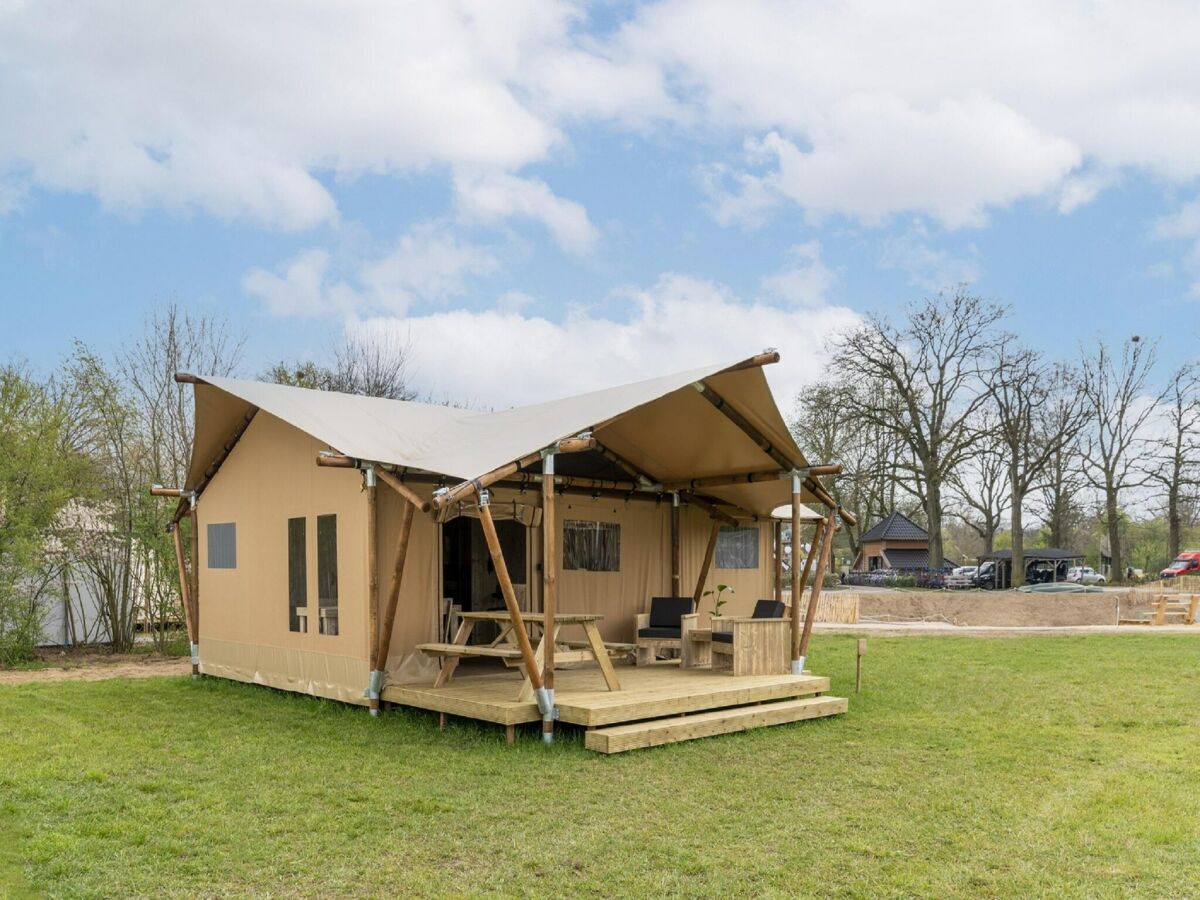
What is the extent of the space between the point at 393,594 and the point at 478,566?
3.46 meters

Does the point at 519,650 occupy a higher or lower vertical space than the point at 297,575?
lower

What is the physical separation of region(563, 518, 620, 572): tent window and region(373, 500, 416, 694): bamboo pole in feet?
7.56

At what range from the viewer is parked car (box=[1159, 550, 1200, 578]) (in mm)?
30589

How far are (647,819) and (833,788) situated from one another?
127 centimetres

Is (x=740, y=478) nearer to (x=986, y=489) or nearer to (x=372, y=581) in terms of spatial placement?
(x=372, y=581)

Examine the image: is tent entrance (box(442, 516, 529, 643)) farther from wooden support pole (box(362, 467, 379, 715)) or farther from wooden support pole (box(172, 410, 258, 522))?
wooden support pole (box(172, 410, 258, 522))

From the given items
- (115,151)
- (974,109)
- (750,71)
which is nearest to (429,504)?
(750,71)

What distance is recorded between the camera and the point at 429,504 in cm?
741

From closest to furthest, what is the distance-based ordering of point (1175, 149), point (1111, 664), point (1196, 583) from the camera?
point (1111, 664), point (1175, 149), point (1196, 583)

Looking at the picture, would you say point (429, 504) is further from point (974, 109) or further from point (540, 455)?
point (974, 109)

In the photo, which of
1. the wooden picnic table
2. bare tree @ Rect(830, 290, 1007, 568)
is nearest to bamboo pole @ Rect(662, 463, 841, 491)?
the wooden picnic table

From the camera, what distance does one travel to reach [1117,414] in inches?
1207

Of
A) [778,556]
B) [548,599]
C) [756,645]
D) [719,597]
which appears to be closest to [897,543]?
[778,556]

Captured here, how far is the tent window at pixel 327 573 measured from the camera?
8.90 meters
